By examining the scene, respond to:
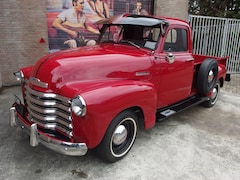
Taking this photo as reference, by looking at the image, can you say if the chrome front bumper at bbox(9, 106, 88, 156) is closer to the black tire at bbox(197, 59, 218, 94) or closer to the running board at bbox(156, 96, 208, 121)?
the running board at bbox(156, 96, 208, 121)

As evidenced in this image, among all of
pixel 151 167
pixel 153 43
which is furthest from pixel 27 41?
pixel 151 167

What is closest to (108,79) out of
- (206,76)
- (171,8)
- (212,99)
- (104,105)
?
(104,105)

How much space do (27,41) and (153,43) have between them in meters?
4.54

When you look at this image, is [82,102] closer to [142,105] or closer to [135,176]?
[142,105]

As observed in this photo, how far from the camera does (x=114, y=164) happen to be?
314cm

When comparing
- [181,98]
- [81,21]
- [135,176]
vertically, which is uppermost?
[81,21]

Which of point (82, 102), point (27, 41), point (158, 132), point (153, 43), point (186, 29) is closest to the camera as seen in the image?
point (82, 102)

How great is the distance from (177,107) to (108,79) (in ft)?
6.19

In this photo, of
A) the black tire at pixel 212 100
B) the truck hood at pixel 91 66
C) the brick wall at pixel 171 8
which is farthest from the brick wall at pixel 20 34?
the black tire at pixel 212 100

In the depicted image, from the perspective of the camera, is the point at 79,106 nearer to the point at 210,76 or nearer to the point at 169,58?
the point at 169,58

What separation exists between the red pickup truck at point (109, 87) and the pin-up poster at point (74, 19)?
3.33 metres

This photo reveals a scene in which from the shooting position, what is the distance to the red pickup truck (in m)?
2.64

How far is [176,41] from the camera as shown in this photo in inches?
169

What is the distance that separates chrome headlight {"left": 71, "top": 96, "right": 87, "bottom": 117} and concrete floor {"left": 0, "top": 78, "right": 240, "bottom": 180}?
94 cm
